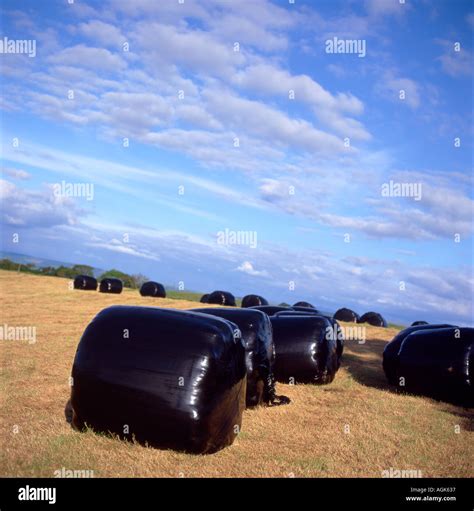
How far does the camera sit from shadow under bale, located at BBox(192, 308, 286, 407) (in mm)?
8891

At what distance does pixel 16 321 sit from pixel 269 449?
17.5 metres

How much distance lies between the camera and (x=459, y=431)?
8320 mm

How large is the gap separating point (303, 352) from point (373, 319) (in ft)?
98.6

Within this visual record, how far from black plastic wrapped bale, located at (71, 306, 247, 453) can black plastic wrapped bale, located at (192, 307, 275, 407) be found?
2065mm

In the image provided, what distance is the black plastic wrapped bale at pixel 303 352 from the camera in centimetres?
1168

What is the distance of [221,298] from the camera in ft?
128

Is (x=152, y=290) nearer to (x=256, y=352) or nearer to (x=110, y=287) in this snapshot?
(x=110, y=287)

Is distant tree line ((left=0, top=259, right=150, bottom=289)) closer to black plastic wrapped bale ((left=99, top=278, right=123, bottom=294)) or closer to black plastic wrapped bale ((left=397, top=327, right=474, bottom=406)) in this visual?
black plastic wrapped bale ((left=99, top=278, right=123, bottom=294))

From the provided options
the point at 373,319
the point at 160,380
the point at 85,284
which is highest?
the point at 160,380

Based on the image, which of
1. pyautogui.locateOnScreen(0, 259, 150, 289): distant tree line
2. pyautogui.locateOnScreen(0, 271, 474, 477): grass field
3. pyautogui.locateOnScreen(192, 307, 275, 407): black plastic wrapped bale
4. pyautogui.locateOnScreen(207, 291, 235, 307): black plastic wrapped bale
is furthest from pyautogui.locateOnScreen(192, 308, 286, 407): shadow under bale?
pyautogui.locateOnScreen(0, 259, 150, 289): distant tree line

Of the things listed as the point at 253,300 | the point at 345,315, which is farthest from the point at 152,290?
the point at 345,315
